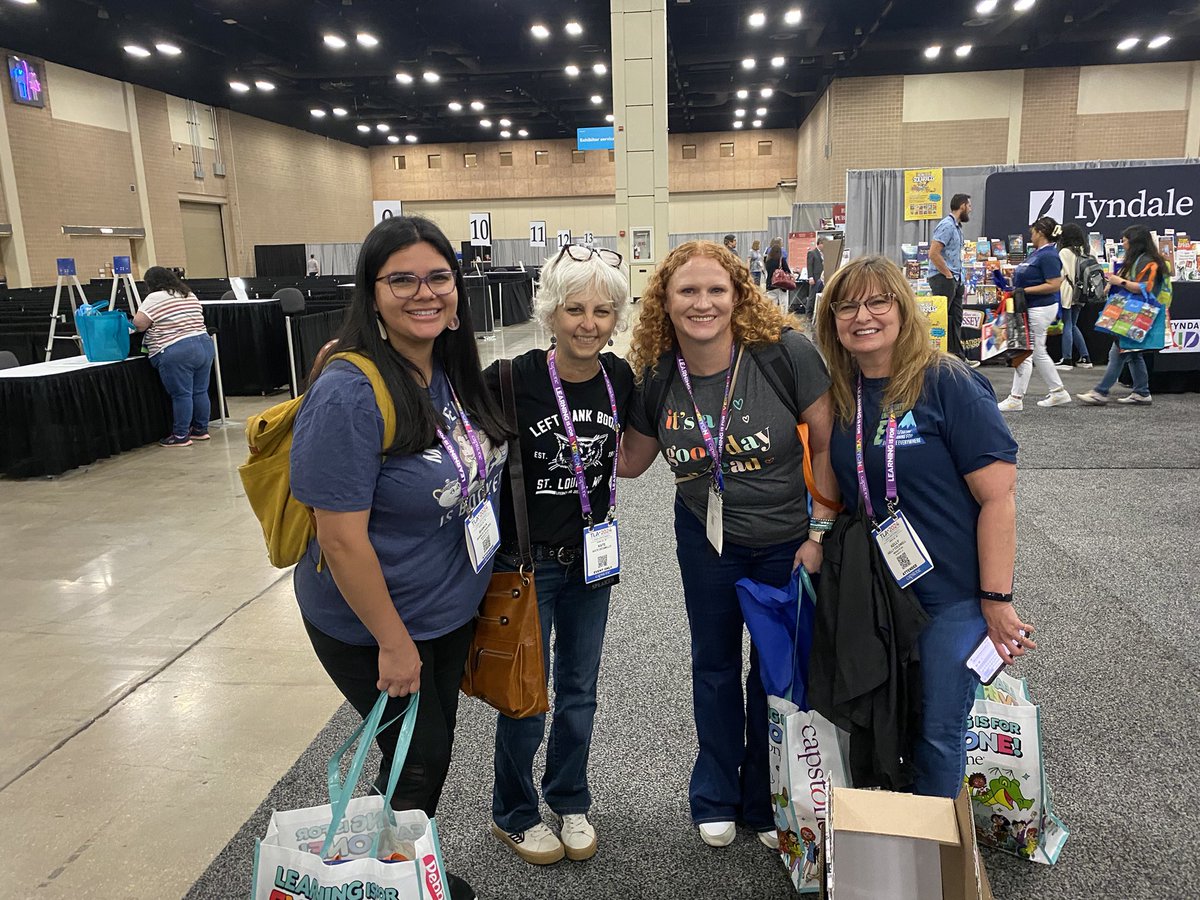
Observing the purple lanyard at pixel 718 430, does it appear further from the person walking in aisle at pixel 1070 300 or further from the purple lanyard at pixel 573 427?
the person walking in aisle at pixel 1070 300

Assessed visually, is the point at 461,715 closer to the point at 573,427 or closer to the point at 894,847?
the point at 573,427

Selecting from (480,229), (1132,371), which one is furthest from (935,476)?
Result: (480,229)

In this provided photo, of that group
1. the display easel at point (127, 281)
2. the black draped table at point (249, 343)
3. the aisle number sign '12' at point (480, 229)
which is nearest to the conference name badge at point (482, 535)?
the display easel at point (127, 281)

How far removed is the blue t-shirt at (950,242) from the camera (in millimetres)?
8555

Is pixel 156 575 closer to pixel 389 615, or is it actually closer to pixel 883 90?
pixel 389 615

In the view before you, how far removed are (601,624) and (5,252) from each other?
680 inches

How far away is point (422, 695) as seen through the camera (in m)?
1.58

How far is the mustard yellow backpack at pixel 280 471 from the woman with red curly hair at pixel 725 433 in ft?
2.34

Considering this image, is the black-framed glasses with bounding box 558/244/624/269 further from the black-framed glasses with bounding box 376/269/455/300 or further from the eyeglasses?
the eyeglasses

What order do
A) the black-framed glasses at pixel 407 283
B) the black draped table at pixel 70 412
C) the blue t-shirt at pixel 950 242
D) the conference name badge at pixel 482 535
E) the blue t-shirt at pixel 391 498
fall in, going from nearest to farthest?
the blue t-shirt at pixel 391 498, the black-framed glasses at pixel 407 283, the conference name badge at pixel 482 535, the black draped table at pixel 70 412, the blue t-shirt at pixel 950 242

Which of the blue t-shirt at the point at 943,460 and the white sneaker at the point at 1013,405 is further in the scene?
the white sneaker at the point at 1013,405

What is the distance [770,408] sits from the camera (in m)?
1.80

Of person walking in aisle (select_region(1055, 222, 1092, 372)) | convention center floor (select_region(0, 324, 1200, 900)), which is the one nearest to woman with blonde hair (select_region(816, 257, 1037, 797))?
convention center floor (select_region(0, 324, 1200, 900))

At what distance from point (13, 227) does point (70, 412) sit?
37.6 ft
